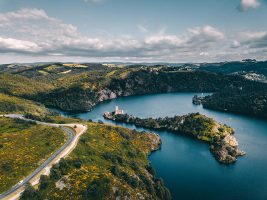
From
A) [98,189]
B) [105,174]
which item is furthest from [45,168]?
[98,189]

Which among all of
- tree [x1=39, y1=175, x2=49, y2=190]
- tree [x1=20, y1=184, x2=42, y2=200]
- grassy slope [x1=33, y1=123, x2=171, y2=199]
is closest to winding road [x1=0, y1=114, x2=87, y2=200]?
tree [x1=39, y1=175, x2=49, y2=190]

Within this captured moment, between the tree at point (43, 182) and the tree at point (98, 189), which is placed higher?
the tree at point (43, 182)

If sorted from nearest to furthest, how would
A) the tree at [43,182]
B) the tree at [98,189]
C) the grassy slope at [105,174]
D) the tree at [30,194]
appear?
the tree at [30,194]
the tree at [43,182]
the tree at [98,189]
the grassy slope at [105,174]

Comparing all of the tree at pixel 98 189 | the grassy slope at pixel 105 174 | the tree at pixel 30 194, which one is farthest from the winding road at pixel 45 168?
the tree at pixel 98 189

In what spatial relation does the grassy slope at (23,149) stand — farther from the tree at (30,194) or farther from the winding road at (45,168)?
the tree at (30,194)

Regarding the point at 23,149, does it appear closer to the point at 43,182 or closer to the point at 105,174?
the point at 43,182

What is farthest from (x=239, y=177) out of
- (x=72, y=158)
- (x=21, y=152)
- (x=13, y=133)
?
(x=13, y=133)

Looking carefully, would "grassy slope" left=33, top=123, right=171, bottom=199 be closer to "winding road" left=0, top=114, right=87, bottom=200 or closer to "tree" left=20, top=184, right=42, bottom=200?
"tree" left=20, top=184, right=42, bottom=200
